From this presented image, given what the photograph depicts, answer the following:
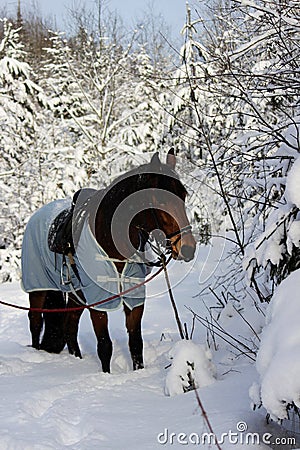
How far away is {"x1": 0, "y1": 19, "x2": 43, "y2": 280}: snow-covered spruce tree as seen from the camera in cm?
1438

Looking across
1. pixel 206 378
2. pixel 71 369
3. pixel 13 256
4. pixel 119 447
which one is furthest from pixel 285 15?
pixel 13 256

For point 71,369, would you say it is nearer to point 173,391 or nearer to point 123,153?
point 173,391

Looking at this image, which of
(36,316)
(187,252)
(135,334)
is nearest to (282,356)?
(187,252)

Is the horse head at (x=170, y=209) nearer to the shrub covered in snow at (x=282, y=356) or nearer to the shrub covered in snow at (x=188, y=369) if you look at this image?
the shrub covered in snow at (x=188, y=369)

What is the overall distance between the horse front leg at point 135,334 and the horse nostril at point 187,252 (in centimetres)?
76

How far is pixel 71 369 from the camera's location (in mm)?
4340

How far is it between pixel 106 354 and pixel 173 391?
1004mm

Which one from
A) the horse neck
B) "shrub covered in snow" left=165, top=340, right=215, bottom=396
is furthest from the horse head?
"shrub covered in snow" left=165, top=340, right=215, bottom=396

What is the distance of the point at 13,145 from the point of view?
14969mm

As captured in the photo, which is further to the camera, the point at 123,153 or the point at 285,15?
the point at 123,153

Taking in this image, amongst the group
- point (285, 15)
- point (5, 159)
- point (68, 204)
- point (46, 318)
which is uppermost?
point (5, 159)

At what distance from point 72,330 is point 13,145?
1104 centimetres

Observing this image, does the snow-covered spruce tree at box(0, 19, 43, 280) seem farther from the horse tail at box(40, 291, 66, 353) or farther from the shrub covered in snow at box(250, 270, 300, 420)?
the shrub covered in snow at box(250, 270, 300, 420)

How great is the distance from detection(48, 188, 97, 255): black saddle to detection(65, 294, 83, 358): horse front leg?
581 mm
